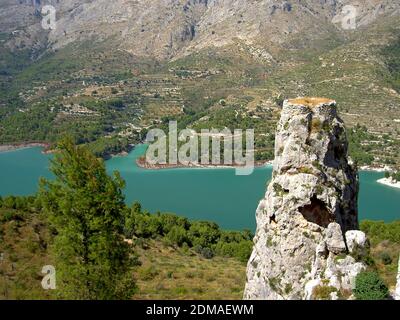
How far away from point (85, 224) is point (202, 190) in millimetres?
52516

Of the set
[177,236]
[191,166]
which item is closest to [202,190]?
[191,166]

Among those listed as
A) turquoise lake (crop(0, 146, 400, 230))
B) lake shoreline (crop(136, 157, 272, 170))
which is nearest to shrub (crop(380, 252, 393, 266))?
turquoise lake (crop(0, 146, 400, 230))

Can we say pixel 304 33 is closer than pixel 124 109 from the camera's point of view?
No

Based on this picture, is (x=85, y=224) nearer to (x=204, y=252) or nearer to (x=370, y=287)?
(x=370, y=287)

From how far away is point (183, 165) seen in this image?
76.9 m

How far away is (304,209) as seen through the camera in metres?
10.7

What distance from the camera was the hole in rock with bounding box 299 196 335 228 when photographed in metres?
10.7

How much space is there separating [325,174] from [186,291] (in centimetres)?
837

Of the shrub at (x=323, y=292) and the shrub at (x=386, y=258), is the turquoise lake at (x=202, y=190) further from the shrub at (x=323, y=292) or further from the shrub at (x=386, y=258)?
the shrub at (x=323, y=292)

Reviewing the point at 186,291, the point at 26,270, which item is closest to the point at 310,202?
the point at 186,291

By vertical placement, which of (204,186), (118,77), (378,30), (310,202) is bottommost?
(204,186)

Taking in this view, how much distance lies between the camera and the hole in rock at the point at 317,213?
1069 centimetres

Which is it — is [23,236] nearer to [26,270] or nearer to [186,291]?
[26,270]

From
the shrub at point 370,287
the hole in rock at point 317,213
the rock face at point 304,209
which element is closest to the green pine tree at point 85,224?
the rock face at point 304,209
